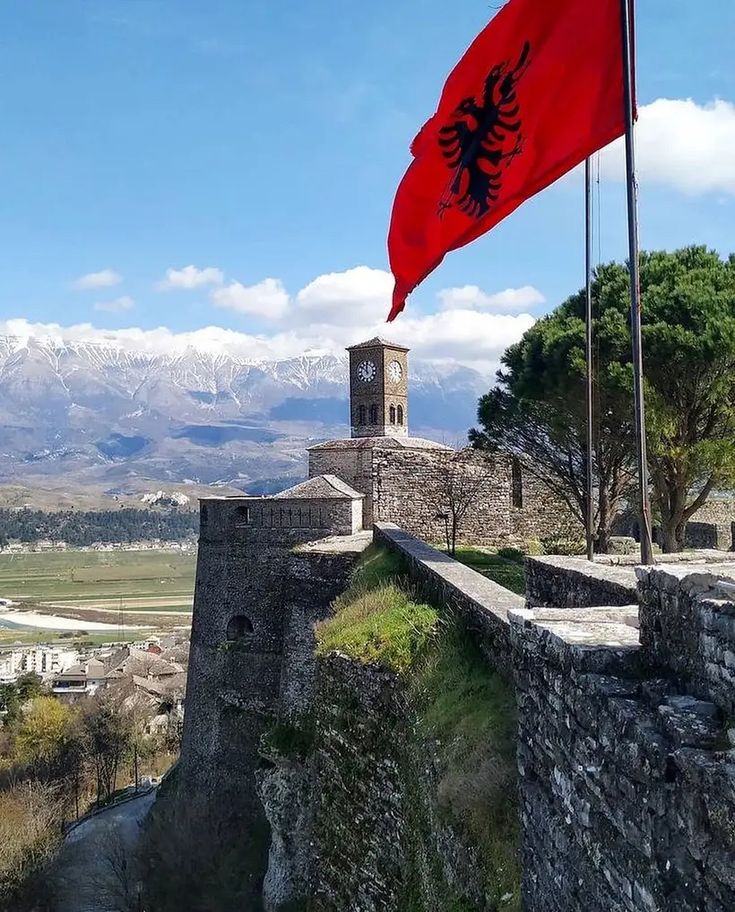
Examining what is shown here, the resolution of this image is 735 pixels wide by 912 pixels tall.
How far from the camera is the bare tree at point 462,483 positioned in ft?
73.5

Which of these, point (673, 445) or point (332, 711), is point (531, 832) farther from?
point (673, 445)

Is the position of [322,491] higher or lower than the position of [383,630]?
higher

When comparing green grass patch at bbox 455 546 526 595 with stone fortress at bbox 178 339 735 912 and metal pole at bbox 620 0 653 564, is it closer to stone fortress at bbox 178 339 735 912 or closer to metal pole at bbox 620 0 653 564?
stone fortress at bbox 178 339 735 912

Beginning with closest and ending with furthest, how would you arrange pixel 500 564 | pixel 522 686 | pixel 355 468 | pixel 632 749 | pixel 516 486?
pixel 632 749 < pixel 522 686 < pixel 500 564 < pixel 355 468 < pixel 516 486

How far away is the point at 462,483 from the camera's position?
22562 millimetres

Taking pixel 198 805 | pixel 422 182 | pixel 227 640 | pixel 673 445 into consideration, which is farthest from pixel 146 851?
pixel 422 182

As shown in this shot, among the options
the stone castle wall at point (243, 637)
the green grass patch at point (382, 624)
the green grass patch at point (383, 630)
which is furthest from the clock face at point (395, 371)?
the green grass patch at point (383, 630)

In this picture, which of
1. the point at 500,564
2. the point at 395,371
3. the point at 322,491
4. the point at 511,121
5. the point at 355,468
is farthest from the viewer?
the point at 395,371

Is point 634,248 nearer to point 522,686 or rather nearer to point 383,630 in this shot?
point 522,686

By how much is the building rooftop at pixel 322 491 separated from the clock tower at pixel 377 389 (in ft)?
23.3

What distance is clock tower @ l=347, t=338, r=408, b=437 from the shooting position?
2788cm

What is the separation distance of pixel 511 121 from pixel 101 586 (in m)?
151

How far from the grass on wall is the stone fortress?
28 centimetres

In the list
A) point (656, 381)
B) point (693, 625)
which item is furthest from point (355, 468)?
point (693, 625)
